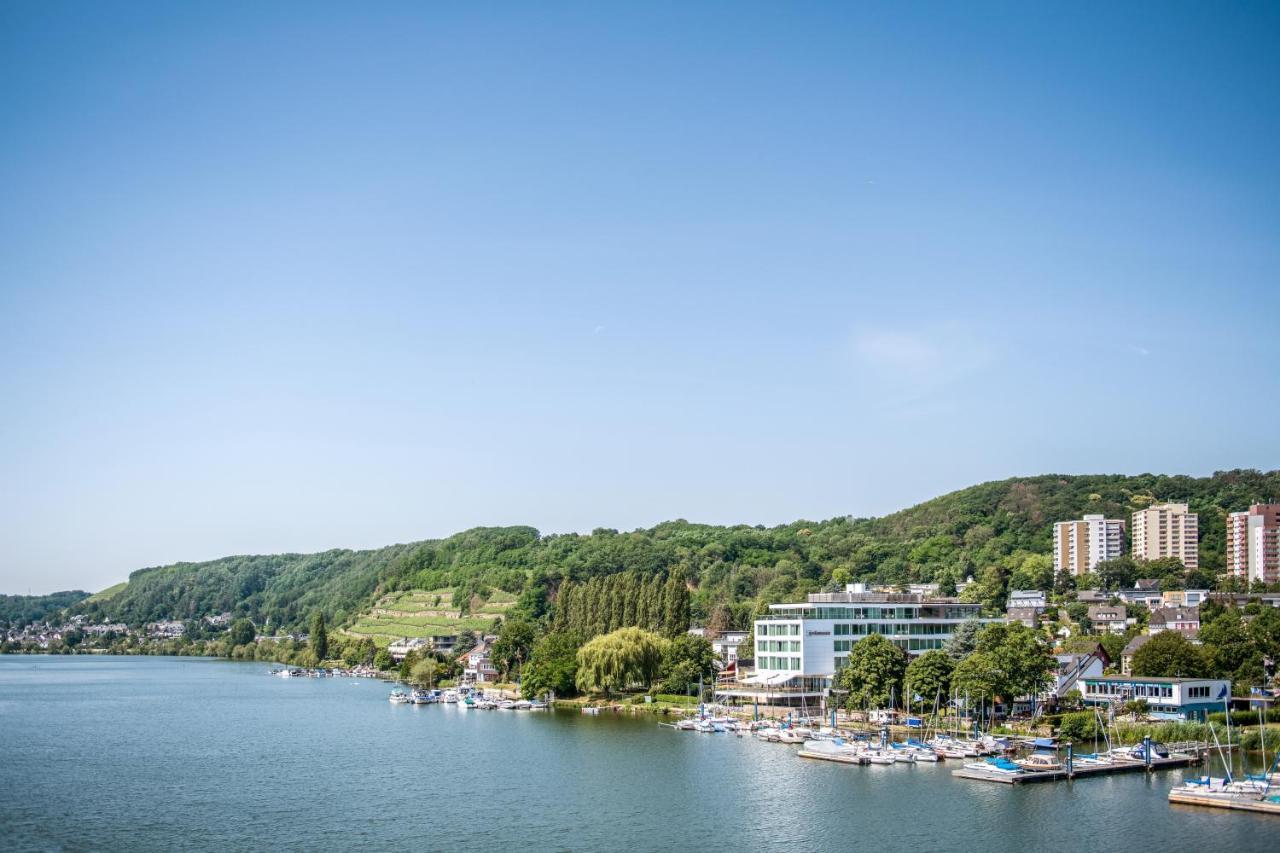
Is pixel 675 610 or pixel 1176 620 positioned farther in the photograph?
pixel 675 610

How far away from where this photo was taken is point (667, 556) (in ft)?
471

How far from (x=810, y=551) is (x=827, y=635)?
267 feet

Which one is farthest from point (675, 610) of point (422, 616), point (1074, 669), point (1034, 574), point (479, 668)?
point (422, 616)

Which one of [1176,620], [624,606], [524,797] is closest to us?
[524,797]

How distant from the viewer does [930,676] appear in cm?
4856

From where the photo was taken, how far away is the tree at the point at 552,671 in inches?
2707

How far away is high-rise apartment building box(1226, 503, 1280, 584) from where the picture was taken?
331 feet

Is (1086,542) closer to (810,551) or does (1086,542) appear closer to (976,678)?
(810,551)

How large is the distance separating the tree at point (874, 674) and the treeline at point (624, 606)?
23.7 m

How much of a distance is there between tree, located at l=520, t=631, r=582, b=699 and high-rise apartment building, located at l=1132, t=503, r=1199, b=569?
230 feet

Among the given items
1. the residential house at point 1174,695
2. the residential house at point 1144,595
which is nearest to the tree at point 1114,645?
the residential house at point 1174,695

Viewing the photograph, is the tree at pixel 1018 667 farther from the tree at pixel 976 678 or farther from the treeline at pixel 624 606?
the treeline at pixel 624 606

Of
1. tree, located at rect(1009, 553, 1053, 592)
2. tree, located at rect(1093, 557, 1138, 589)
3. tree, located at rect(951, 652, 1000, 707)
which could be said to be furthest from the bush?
tree, located at rect(1093, 557, 1138, 589)

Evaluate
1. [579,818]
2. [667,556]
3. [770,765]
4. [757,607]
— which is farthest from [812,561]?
[579,818]
